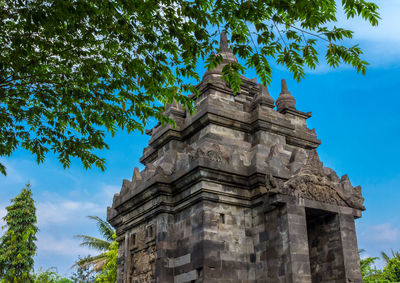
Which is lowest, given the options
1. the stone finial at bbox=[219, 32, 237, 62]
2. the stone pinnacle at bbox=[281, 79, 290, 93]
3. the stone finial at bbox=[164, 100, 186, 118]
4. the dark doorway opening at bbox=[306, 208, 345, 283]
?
the dark doorway opening at bbox=[306, 208, 345, 283]

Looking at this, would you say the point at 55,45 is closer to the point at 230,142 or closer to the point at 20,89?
the point at 20,89

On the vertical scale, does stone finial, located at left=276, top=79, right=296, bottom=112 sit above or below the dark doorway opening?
above

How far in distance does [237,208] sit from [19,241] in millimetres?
→ 24221

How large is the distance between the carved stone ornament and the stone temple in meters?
0.03

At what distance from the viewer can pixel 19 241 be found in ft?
102

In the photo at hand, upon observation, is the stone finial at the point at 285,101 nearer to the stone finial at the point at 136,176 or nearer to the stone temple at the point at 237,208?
the stone temple at the point at 237,208

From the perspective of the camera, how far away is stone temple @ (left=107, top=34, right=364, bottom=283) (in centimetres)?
1147

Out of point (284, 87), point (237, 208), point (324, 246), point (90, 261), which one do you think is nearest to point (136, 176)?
point (237, 208)

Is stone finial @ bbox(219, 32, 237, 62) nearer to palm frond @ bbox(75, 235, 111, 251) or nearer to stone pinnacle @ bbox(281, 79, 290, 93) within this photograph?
stone pinnacle @ bbox(281, 79, 290, 93)

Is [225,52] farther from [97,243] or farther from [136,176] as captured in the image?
[97,243]

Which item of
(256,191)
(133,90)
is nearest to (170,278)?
(256,191)

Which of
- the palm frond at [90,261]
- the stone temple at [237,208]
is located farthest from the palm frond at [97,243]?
the stone temple at [237,208]

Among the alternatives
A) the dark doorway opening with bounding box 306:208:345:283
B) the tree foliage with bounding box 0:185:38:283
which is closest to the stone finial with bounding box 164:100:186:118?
the dark doorway opening with bounding box 306:208:345:283

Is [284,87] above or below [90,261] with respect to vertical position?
above
